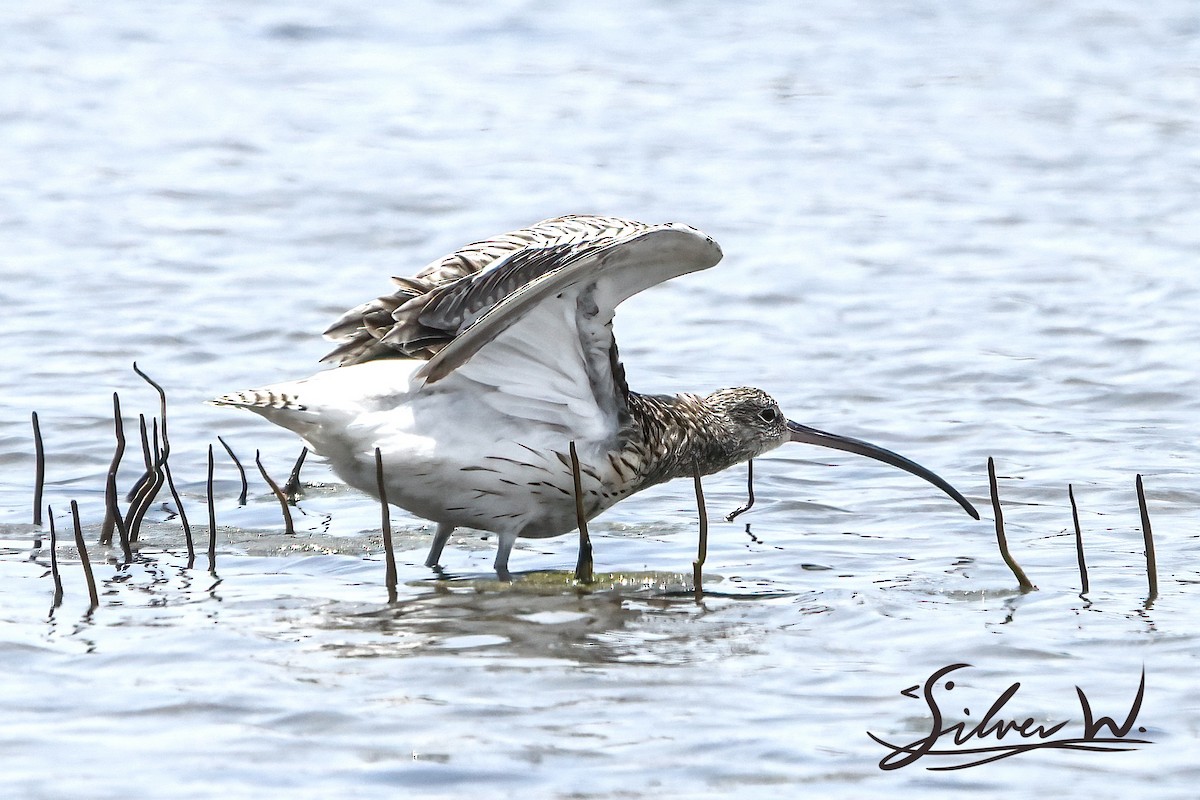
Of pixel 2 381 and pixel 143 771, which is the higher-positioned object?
pixel 2 381

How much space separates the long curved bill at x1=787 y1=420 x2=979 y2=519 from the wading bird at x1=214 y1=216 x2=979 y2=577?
1.03 metres

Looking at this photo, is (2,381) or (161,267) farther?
(161,267)

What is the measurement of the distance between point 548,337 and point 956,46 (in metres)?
13.8

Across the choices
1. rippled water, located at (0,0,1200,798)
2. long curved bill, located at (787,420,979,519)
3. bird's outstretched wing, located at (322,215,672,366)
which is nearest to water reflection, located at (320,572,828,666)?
rippled water, located at (0,0,1200,798)

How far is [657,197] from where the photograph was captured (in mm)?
15109

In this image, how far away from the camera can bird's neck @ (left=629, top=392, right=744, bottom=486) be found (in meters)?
8.09

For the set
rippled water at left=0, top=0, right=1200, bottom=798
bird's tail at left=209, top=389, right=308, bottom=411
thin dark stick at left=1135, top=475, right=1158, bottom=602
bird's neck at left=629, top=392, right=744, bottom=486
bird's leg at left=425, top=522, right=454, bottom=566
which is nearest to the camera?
rippled water at left=0, top=0, right=1200, bottom=798

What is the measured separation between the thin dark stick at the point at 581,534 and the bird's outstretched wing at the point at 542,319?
36 cm

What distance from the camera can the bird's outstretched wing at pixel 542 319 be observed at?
703 centimetres

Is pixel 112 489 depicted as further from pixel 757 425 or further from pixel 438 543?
pixel 757 425

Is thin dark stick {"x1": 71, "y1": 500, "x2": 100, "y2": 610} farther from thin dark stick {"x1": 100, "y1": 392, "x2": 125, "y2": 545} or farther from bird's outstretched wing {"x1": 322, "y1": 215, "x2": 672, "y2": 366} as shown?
Result: bird's outstretched wing {"x1": 322, "y1": 215, "x2": 672, "y2": 366}

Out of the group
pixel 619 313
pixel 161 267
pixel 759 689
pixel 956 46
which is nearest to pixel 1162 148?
pixel 956 46

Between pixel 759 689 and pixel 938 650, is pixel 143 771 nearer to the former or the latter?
pixel 759 689

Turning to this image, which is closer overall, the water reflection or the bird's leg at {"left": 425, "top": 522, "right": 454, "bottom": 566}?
the water reflection
